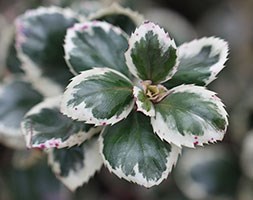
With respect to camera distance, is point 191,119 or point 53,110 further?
point 53,110

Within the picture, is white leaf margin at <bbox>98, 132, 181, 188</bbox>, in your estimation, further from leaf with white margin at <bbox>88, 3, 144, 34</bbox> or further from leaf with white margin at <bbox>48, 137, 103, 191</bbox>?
leaf with white margin at <bbox>88, 3, 144, 34</bbox>

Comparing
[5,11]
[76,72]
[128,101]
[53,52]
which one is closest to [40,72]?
[53,52]

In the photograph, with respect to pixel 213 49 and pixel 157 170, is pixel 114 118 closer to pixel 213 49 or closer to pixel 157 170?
pixel 157 170

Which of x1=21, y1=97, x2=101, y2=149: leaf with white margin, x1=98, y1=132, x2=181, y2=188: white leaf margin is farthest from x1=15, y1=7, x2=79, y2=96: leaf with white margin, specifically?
x1=98, y1=132, x2=181, y2=188: white leaf margin

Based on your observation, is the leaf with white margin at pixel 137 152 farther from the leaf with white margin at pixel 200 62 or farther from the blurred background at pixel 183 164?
the blurred background at pixel 183 164

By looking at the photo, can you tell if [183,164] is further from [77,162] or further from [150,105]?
[150,105]

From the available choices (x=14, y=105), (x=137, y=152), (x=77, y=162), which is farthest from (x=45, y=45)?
(x=137, y=152)
